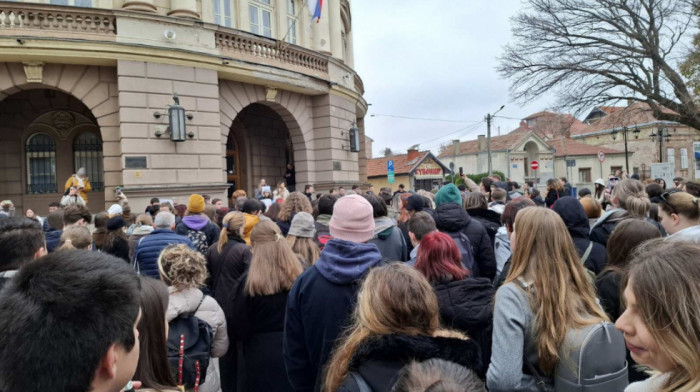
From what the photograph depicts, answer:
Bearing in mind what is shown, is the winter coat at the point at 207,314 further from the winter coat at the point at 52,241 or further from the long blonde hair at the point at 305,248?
the winter coat at the point at 52,241

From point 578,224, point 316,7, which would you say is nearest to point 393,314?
point 578,224

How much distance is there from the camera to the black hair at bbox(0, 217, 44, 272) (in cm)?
295

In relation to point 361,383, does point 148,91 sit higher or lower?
higher

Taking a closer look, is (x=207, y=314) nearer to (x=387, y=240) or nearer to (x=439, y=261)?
(x=439, y=261)

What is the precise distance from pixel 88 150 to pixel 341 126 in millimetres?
9102

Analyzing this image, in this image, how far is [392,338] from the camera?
2012mm

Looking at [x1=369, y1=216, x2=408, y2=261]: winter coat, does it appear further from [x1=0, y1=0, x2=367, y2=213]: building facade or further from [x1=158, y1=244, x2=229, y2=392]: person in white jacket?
[x1=0, y1=0, x2=367, y2=213]: building facade

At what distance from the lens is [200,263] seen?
3.49 meters

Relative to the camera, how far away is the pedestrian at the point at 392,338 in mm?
1970

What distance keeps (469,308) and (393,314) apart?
1.06 m

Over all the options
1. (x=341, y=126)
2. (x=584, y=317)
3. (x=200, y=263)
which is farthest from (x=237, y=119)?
(x=584, y=317)

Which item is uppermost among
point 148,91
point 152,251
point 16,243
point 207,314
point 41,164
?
point 148,91

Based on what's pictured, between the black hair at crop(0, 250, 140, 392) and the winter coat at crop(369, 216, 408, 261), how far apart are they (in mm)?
3950

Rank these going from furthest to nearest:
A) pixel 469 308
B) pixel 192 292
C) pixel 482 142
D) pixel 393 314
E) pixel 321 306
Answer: pixel 482 142 < pixel 192 292 < pixel 469 308 < pixel 321 306 < pixel 393 314
